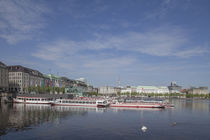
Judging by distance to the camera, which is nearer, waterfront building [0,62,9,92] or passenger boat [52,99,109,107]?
passenger boat [52,99,109,107]

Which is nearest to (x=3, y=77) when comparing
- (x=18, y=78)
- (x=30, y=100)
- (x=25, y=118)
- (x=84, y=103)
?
(x=18, y=78)

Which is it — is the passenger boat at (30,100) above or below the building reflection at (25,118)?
below

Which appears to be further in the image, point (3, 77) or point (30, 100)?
point (3, 77)

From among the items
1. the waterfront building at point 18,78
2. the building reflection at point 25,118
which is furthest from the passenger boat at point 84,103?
the waterfront building at point 18,78

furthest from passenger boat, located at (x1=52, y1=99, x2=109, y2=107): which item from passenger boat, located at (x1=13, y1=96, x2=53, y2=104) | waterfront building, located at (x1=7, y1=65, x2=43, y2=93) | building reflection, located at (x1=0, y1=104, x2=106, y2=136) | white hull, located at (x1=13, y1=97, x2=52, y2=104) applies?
waterfront building, located at (x1=7, y1=65, x2=43, y2=93)

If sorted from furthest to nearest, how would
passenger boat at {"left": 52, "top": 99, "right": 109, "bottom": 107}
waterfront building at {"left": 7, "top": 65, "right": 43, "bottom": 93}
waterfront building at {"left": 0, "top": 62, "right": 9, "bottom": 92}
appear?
1. waterfront building at {"left": 7, "top": 65, "right": 43, "bottom": 93}
2. waterfront building at {"left": 0, "top": 62, "right": 9, "bottom": 92}
3. passenger boat at {"left": 52, "top": 99, "right": 109, "bottom": 107}

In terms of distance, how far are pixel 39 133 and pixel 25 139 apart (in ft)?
14.5

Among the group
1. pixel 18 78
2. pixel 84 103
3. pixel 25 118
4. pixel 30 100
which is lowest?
pixel 84 103

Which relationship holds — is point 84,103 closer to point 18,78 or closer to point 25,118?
point 25,118

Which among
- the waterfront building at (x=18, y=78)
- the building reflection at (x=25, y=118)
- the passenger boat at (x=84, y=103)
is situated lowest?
the passenger boat at (x=84, y=103)

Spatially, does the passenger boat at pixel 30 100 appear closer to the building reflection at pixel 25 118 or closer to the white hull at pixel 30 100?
the white hull at pixel 30 100

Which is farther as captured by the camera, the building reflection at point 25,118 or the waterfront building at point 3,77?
the waterfront building at point 3,77

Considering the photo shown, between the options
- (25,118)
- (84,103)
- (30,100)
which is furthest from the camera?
(30,100)

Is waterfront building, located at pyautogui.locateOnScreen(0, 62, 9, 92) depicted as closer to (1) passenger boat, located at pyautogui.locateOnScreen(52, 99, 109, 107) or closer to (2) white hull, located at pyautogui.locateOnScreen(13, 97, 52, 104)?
(2) white hull, located at pyautogui.locateOnScreen(13, 97, 52, 104)
